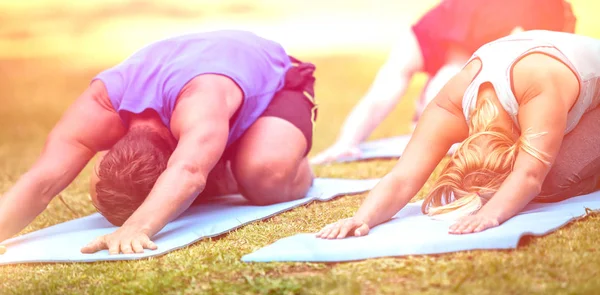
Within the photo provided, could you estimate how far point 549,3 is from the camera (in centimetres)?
354

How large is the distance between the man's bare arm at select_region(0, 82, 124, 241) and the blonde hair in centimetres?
128

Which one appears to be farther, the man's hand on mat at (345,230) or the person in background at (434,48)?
the person in background at (434,48)

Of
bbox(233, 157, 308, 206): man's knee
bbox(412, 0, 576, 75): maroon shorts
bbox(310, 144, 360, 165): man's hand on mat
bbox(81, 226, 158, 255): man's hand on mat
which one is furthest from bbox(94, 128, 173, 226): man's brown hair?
bbox(412, 0, 576, 75): maroon shorts

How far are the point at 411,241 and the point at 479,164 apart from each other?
16.7 inches

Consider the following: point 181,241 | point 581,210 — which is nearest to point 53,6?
point 181,241

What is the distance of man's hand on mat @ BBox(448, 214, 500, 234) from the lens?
2.03 metres

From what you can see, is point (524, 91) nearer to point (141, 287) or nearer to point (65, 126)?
point (141, 287)

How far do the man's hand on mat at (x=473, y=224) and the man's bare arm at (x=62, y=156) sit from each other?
1391 mm

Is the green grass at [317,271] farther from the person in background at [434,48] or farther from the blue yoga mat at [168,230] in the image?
the person in background at [434,48]

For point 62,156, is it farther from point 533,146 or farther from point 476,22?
point 476,22

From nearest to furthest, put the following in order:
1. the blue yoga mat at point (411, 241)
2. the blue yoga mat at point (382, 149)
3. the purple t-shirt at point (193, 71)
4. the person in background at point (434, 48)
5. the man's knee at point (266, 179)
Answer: the blue yoga mat at point (411, 241) → the purple t-shirt at point (193, 71) → the man's knee at point (266, 179) → the person in background at point (434, 48) → the blue yoga mat at point (382, 149)

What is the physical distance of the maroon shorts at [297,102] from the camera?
2982 mm

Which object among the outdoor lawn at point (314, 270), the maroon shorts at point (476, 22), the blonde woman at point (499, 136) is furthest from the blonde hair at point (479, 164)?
the maroon shorts at point (476, 22)

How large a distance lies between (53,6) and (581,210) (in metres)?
6.51
